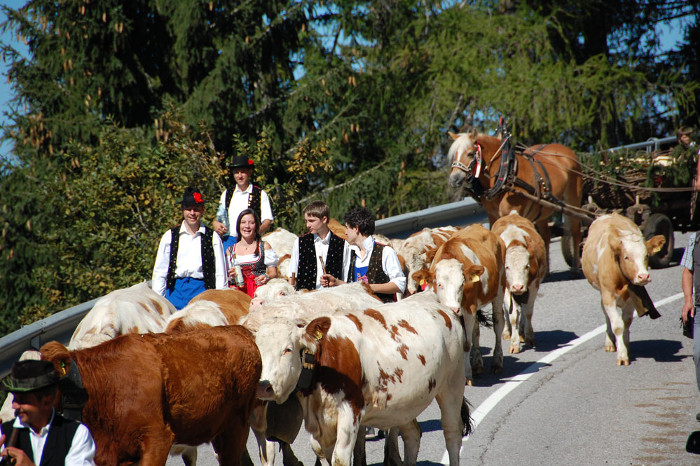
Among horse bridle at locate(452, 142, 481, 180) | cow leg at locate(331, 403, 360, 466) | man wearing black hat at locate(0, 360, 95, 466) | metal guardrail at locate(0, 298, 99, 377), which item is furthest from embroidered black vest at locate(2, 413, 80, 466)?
horse bridle at locate(452, 142, 481, 180)

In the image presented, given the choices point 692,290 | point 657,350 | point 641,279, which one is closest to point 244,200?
point 641,279

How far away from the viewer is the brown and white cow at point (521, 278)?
10.5 m

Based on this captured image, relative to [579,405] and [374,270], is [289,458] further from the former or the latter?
[579,405]

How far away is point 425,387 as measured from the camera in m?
6.18

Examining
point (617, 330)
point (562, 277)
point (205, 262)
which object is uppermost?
point (205, 262)

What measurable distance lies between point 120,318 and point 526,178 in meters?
8.71

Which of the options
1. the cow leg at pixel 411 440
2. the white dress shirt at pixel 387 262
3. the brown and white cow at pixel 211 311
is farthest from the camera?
the white dress shirt at pixel 387 262

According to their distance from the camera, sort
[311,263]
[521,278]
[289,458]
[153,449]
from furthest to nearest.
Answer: [521,278] → [311,263] → [289,458] → [153,449]

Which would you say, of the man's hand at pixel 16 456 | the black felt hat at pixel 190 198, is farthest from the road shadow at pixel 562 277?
the man's hand at pixel 16 456

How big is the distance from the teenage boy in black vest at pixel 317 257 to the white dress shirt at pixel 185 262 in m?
0.79

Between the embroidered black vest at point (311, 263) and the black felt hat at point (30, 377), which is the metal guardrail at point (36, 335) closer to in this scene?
the embroidered black vest at point (311, 263)

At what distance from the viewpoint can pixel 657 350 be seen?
34.0 feet

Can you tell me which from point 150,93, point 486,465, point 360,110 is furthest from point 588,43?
point 486,465

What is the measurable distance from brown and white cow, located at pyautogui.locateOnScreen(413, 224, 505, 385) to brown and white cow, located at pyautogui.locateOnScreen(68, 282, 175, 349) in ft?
9.69
